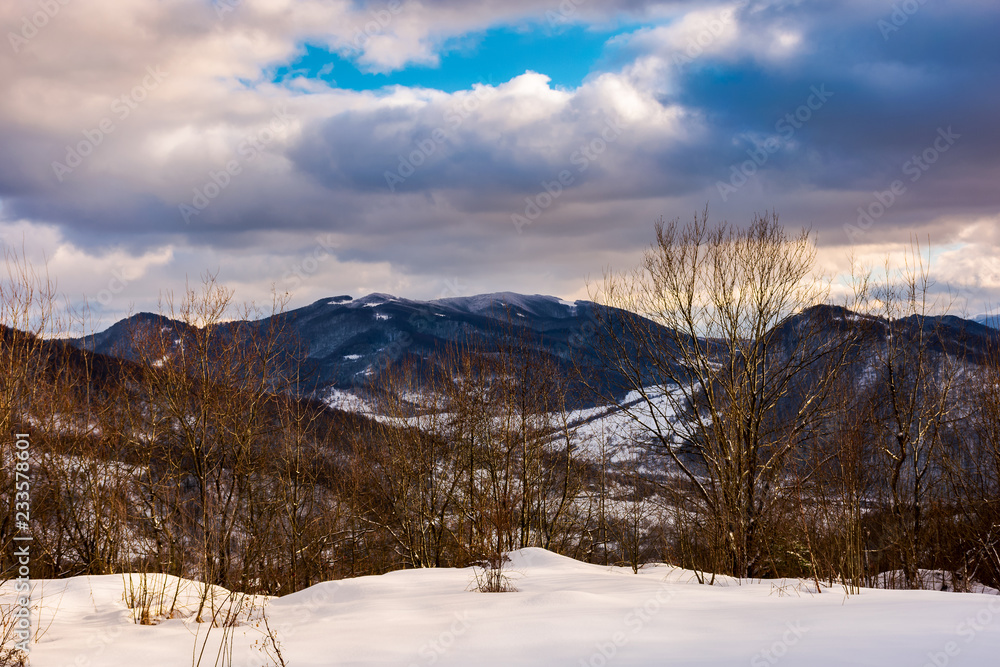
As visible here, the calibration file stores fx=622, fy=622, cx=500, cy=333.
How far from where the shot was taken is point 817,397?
15070 mm

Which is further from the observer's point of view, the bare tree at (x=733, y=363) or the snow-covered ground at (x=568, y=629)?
the bare tree at (x=733, y=363)

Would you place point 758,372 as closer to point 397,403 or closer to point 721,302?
point 721,302

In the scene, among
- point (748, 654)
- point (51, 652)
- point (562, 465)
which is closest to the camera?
point (748, 654)

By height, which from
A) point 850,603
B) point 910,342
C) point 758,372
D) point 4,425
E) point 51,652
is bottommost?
point 51,652

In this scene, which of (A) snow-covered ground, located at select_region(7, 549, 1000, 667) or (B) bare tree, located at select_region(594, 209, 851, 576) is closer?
(A) snow-covered ground, located at select_region(7, 549, 1000, 667)

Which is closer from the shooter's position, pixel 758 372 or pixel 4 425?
pixel 4 425

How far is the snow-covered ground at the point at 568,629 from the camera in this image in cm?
397

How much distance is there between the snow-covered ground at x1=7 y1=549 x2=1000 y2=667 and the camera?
3975 millimetres

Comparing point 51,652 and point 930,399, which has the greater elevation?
point 930,399

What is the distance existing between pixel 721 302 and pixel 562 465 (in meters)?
15.5

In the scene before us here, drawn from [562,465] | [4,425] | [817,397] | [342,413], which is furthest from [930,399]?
[342,413]

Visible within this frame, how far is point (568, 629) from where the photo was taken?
4957 mm

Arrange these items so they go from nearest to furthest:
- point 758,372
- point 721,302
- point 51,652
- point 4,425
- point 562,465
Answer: point 51,652 → point 4,425 → point 721,302 → point 758,372 → point 562,465

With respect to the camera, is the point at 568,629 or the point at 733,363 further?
the point at 733,363
